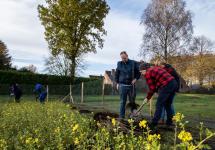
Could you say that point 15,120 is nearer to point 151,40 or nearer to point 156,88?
point 156,88

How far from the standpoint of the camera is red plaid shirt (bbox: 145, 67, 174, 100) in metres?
8.91

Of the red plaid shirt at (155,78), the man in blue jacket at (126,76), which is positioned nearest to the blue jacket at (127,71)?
the man in blue jacket at (126,76)

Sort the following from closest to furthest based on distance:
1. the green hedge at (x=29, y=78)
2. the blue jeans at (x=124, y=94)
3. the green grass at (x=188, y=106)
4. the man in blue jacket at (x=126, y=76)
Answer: the blue jeans at (x=124, y=94), the man in blue jacket at (x=126, y=76), the green grass at (x=188, y=106), the green hedge at (x=29, y=78)

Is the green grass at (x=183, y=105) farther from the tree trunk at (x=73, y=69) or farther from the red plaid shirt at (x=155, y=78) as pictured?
the tree trunk at (x=73, y=69)

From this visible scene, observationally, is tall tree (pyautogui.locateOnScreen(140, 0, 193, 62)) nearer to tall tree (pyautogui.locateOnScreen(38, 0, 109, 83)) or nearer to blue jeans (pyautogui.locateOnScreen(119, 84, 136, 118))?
tall tree (pyautogui.locateOnScreen(38, 0, 109, 83))

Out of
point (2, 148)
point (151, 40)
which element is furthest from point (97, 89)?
point (2, 148)

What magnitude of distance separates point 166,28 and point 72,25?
11558 mm

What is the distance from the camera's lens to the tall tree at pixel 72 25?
43.3 m

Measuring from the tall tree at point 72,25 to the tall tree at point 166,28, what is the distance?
601 cm

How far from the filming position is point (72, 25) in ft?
143

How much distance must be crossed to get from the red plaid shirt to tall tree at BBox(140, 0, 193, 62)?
3715cm

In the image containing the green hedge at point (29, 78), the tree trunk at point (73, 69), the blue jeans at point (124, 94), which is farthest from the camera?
the tree trunk at point (73, 69)

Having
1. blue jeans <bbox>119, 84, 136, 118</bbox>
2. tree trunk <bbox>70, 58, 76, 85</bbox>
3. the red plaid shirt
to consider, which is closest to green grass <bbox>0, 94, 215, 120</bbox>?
blue jeans <bbox>119, 84, 136, 118</bbox>

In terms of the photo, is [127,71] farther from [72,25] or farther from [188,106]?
[72,25]
